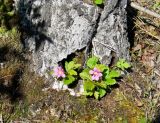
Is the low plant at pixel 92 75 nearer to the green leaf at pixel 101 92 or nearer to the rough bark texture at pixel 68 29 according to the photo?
the green leaf at pixel 101 92

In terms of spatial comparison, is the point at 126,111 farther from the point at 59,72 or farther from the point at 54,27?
the point at 54,27

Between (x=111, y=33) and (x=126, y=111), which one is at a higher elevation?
(x=111, y=33)

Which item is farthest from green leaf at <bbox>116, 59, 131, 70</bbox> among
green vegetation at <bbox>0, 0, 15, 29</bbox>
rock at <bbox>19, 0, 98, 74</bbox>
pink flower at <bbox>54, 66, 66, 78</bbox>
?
green vegetation at <bbox>0, 0, 15, 29</bbox>

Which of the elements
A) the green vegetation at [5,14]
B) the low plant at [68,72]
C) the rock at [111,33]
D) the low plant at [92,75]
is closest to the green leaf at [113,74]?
the low plant at [92,75]

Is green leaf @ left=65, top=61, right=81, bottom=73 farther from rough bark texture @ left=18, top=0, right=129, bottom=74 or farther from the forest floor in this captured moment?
the forest floor

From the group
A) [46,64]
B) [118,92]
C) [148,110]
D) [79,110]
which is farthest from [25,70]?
[148,110]

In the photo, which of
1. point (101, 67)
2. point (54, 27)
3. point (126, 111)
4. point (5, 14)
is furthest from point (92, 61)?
point (5, 14)

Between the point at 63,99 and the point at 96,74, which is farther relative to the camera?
the point at 63,99

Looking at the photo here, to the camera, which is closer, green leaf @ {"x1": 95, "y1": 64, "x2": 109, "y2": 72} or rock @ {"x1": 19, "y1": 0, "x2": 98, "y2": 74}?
rock @ {"x1": 19, "y1": 0, "x2": 98, "y2": 74}

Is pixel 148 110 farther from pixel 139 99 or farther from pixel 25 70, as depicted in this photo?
pixel 25 70
